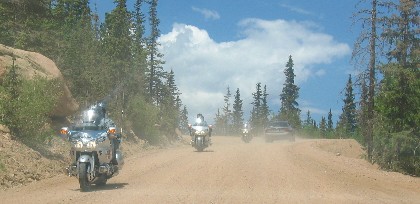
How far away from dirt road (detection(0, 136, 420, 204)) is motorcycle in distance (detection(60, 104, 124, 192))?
47cm

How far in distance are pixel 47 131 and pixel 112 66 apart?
19.7 meters

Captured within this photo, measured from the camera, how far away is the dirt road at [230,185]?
11305 mm

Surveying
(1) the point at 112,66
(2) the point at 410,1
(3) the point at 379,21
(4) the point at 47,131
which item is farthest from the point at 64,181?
(1) the point at 112,66

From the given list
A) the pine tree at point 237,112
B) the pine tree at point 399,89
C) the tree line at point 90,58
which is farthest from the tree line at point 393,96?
the pine tree at point 237,112

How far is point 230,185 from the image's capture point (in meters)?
13.8

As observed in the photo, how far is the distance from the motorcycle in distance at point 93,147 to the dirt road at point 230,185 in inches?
18.5

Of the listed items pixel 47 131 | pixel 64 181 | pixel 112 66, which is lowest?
pixel 64 181

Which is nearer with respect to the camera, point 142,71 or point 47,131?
point 47,131

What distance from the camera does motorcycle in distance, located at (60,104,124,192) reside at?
1195 cm

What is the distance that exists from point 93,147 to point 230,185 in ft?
13.3

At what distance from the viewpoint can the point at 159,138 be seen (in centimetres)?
4075

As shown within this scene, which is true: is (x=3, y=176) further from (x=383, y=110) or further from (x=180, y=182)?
(x=383, y=110)

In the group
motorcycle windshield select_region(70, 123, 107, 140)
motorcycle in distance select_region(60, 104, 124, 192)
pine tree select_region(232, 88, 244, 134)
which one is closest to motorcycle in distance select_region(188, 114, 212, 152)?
motorcycle in distance select_region(60, 104, 124, 192)

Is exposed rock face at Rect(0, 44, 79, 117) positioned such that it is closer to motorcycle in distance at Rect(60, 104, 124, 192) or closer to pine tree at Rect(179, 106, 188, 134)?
motorcycle in distance at Rect(60, 104, 124, 192)
